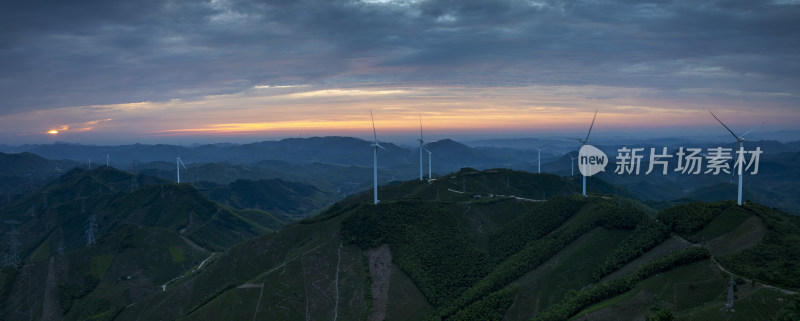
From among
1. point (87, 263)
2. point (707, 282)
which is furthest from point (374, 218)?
point (87, 263)

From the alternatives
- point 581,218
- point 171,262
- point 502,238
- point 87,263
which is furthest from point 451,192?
point 87,263

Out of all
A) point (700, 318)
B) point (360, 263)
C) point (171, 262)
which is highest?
point (700, 318)

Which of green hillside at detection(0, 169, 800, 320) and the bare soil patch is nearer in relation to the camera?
green hillside at detection(0, 169, 800, 320)

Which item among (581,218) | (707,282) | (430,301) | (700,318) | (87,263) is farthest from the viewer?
(87,263)

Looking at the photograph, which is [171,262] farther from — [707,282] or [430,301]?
[707,282]

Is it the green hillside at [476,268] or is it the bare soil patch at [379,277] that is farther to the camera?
the bare soil patch at [379,277]

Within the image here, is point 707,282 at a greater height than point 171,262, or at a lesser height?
greater

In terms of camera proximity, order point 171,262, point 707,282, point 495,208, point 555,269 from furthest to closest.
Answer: point 171,262, point 495,208, point 555,269, point 707,282

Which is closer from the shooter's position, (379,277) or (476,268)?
(379,277)

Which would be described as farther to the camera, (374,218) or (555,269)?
(374,218)

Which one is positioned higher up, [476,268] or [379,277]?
[476,268]
